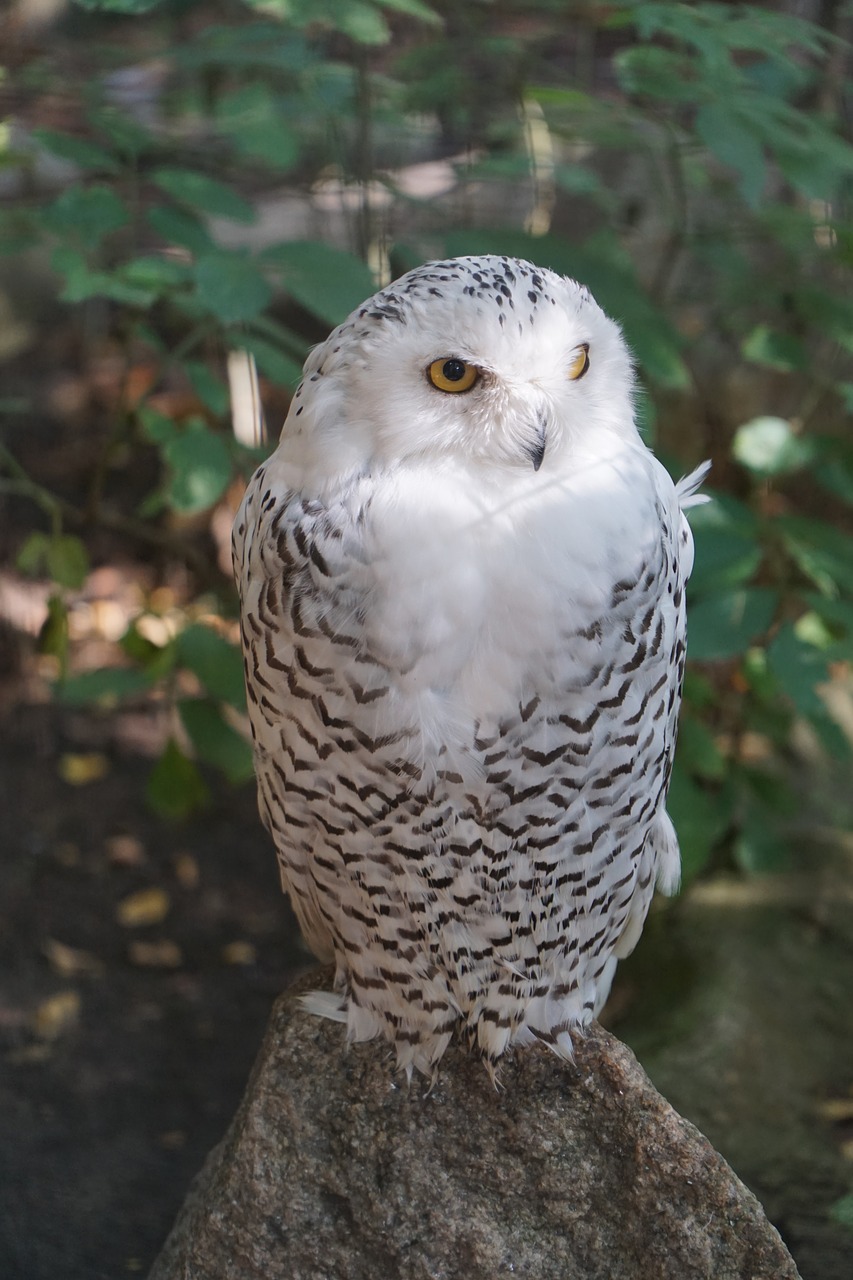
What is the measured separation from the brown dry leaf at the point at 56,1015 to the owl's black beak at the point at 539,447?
2.15m

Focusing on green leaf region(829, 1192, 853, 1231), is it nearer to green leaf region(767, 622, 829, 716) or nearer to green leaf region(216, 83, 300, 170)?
green leaf region(767, 622, 829, 716)

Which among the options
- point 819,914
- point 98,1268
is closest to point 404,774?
point 98,1268

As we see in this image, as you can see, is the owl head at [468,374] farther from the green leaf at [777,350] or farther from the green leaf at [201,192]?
the green leaf at [777,350]

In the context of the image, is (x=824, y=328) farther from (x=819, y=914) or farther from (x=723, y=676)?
(x=819, y=914)

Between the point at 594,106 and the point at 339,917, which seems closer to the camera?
the point at 339,917

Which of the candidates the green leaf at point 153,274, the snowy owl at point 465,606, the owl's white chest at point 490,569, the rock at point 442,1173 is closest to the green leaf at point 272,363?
the green leaf at point 153,274

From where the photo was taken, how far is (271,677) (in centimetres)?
165

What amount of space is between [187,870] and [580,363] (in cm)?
242

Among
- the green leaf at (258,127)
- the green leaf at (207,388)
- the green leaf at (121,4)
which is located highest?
the green leaf at (121,4)

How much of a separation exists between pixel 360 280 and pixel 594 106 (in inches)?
36.7

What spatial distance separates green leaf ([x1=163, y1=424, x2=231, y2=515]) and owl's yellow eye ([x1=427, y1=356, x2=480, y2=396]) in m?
0.94

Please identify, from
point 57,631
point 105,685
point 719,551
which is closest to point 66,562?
point 57,631

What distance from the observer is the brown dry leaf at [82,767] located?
3746 mm

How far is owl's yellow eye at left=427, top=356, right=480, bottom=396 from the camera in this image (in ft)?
4.75
